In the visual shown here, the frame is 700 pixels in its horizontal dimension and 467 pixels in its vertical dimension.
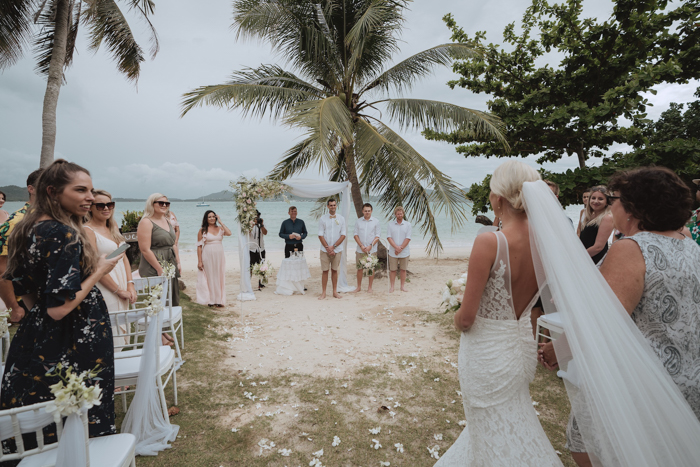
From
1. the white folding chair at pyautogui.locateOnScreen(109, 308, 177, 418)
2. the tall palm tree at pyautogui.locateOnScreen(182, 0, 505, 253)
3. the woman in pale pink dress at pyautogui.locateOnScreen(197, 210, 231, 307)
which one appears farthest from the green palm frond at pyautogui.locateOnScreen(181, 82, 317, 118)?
the white folding chair at pyautogui.locateOnScreen(109, 308, 177, 418)

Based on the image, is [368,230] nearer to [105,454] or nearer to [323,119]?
[323,119]

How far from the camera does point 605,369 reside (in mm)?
1565

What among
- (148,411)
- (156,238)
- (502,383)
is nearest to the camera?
(502,383)

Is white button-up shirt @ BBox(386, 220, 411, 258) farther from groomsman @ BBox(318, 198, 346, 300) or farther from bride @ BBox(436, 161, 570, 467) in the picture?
bride @ BBox(436, 161, 570, 467)

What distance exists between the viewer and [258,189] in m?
8.13

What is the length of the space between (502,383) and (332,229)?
6838 millimetres

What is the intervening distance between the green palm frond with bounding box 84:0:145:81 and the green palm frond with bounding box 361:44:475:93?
23.7 ft

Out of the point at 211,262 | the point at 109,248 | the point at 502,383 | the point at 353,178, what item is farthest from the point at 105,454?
the point at 353,178

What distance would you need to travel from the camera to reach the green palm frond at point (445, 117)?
28.0 ft

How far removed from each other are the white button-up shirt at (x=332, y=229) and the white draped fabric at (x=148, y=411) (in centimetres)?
579

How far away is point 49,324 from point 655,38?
33.2 ft

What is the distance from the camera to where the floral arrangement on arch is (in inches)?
315

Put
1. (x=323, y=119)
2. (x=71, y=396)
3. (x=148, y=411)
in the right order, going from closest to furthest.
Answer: (x=71, y=396), (x=148, y=411), (x=323, y=119)

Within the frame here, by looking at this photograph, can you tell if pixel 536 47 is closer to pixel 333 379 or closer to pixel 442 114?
pixel 442 114
